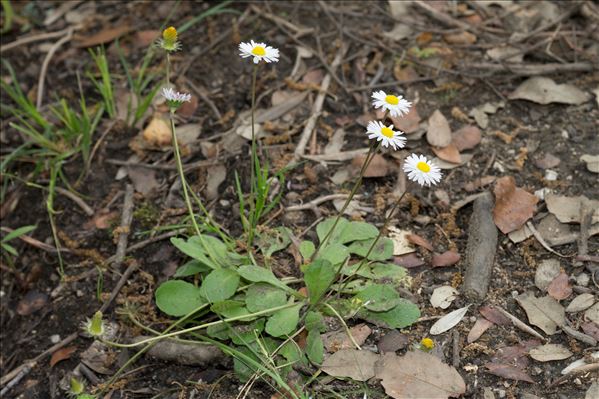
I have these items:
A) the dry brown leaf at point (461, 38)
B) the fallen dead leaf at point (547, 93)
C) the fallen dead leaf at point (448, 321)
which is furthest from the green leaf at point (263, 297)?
the dry brown leaf at point (461, 38)

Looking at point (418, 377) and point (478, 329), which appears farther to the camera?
point (478, 329)

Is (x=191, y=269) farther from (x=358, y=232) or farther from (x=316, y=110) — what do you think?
(x=316, y=110)

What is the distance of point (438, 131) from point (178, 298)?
1276 mm

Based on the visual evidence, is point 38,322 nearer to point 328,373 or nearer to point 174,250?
point 174,250

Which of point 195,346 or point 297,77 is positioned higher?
point 297,77

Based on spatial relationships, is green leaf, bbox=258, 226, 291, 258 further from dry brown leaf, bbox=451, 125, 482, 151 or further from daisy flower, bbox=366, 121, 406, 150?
dry brown leaf, bbox=451, 125, 482, 151

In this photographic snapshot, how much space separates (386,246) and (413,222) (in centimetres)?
25

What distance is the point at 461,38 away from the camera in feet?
11.0

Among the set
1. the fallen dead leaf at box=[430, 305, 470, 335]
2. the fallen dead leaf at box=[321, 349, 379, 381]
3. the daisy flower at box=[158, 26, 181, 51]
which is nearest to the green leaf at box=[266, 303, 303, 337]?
the fallen dead leaf at box=[321, 349, 379, 381]

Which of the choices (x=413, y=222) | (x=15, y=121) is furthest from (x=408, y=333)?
(x=15, y=121)

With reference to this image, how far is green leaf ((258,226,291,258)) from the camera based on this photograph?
8.38ft

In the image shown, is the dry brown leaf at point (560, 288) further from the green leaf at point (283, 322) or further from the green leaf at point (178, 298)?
the green leaf at point (178, 298)

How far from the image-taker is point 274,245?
8.42ft

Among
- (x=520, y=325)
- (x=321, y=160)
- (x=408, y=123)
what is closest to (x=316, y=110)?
(x=321, y=160)
